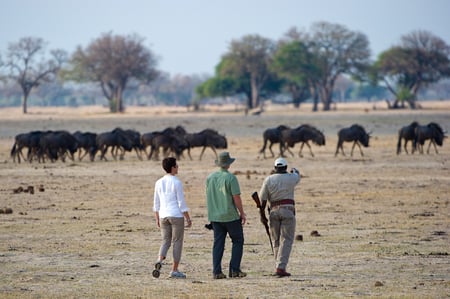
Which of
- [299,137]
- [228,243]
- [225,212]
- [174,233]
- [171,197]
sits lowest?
[228,243]

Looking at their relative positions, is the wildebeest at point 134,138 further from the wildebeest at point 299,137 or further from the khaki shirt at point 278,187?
the khaki shirt at point 278,187

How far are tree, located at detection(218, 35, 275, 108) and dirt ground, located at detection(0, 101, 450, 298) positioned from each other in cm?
7302

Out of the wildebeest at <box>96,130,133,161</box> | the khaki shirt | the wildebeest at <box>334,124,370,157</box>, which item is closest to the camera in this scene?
the khaki shirt

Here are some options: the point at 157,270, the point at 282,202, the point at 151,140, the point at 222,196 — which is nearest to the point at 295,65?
the point at 151,140

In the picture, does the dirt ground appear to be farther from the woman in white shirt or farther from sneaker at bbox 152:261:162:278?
the woman in white shirt

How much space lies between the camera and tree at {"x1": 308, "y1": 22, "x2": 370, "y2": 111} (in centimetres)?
10819

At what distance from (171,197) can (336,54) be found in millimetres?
99332

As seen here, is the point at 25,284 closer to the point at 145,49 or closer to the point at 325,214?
the point at 325,214

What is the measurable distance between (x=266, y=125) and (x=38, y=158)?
25281 mm

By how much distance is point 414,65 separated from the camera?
107 metres

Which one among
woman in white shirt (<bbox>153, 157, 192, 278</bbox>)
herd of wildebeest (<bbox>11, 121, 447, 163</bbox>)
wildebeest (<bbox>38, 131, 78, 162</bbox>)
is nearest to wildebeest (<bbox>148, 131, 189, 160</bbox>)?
herd of wildebeest (<bbox>11, 121, 447, 163</bbox>)

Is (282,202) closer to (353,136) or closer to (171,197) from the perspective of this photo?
(171,197)

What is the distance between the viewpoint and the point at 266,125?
202ft

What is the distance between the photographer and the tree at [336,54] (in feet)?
355
